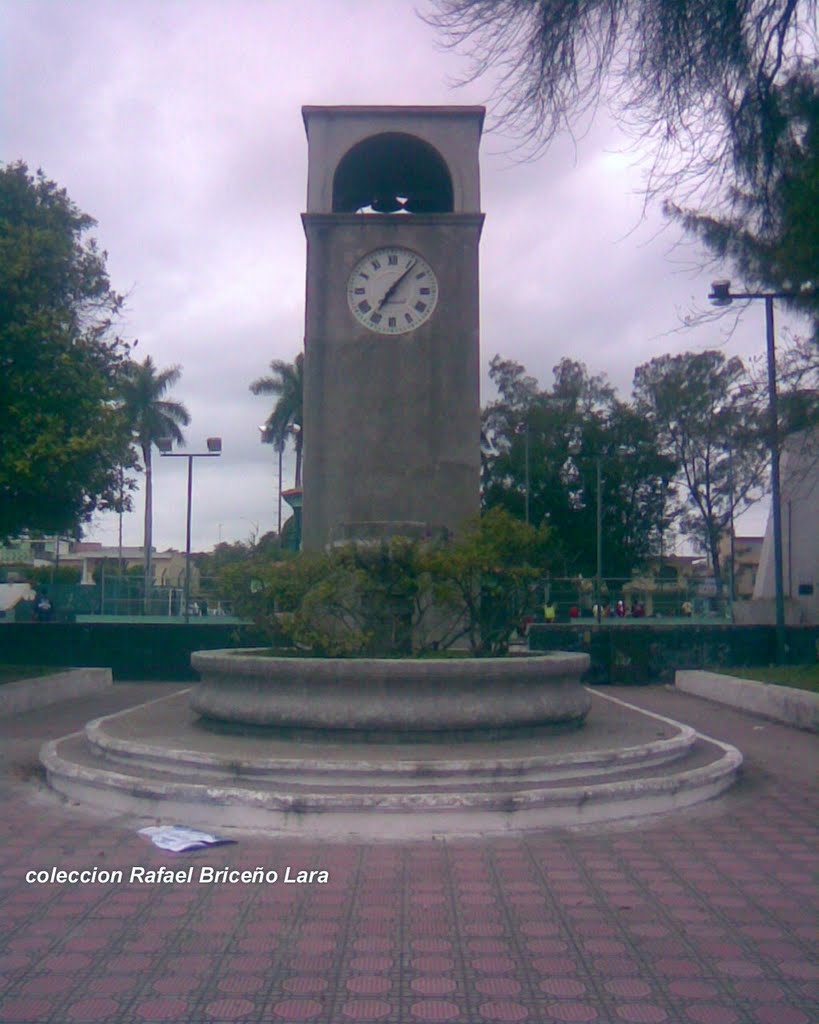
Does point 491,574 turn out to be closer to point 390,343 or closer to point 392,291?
point 390,343

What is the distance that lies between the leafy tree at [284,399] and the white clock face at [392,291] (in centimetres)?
3774

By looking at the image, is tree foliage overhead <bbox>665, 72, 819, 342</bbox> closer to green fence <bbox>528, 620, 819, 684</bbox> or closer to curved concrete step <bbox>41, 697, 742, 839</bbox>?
curved concrete step <bbox>41, 697, 742, 839</bbox>

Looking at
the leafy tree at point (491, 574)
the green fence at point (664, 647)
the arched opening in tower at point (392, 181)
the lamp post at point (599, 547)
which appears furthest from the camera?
the lamp post at point (599, 547)

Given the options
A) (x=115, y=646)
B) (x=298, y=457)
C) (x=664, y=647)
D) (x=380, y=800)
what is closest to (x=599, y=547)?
(x=664, y=647)

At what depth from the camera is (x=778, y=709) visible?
14992 mm

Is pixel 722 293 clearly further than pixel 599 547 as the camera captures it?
No

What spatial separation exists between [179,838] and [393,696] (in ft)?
8.29

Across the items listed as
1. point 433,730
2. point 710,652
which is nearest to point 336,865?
point 433,730

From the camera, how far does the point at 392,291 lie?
577 inches

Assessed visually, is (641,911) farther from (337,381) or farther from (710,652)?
(710,652)

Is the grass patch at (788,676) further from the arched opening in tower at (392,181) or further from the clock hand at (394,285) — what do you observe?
the arched opening in tower at (392,181)

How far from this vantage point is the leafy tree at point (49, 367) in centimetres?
1428

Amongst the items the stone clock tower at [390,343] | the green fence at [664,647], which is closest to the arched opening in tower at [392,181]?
the stone clock tower at [390,343]

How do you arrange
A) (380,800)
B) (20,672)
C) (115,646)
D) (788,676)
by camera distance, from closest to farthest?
(380,800), (788,676), (20,672), (115,646)
